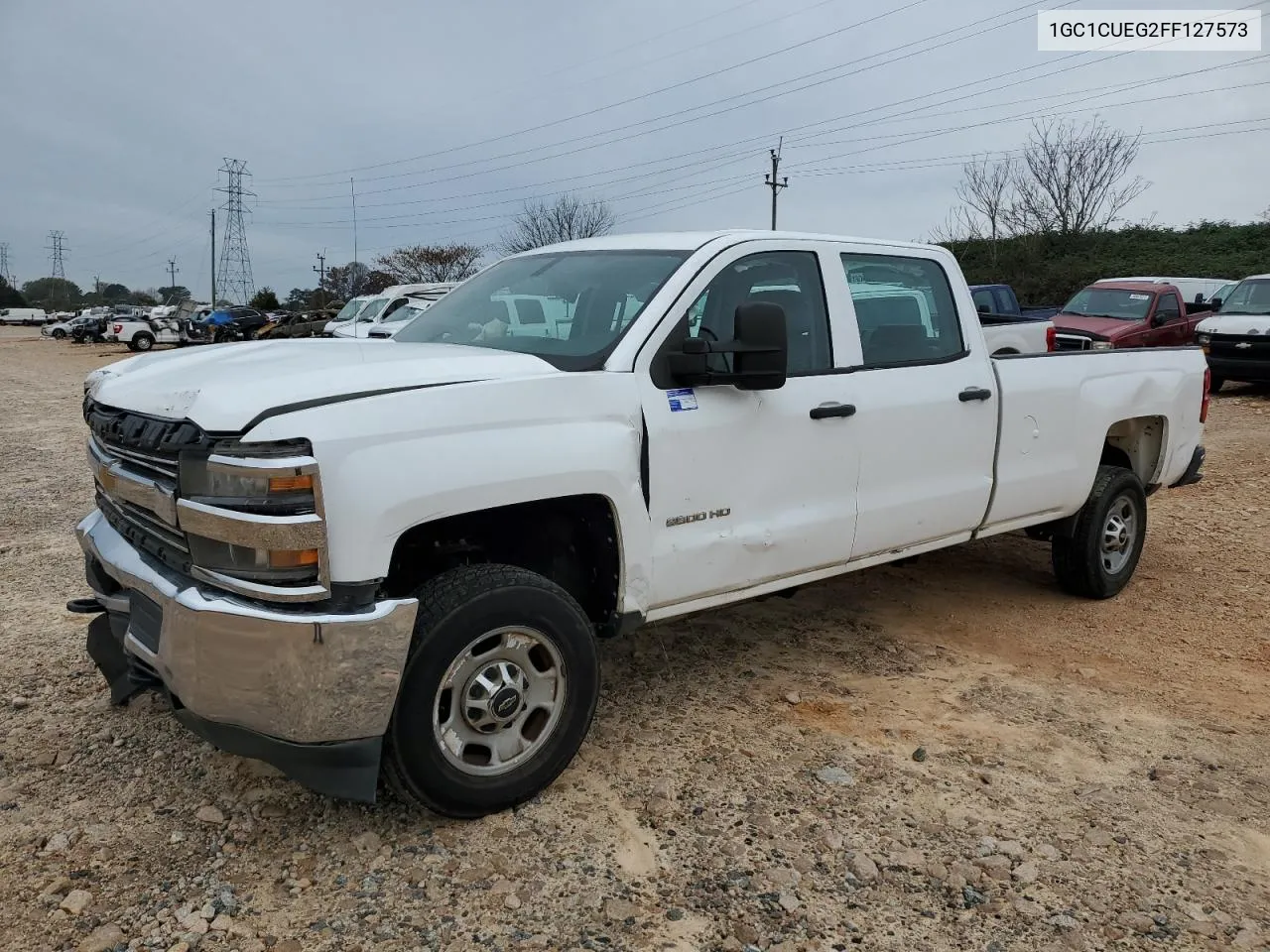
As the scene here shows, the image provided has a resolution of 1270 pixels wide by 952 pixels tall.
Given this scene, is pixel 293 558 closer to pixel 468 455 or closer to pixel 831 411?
pixel 468 455

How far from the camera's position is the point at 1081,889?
280 cm

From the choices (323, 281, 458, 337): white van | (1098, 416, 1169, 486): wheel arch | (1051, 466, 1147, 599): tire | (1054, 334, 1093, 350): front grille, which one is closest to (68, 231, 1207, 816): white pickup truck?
(1051, 466, 1147, 599): tire

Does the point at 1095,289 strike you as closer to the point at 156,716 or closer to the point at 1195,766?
the point at 1195,766

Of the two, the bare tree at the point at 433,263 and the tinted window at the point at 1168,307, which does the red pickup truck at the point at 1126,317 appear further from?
the bare tree at the point at 433,263

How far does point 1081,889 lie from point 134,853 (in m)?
2.77

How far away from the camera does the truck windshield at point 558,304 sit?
352cm

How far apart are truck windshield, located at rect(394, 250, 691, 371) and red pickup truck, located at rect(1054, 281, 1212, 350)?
1193 centimetres

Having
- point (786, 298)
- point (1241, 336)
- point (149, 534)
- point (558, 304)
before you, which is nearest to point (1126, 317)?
point (1241, 336)

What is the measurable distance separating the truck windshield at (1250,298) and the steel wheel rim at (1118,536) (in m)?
11.4

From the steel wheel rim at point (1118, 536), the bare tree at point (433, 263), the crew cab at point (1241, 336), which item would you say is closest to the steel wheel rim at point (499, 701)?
the steel wheel rim at point (1118, 536)

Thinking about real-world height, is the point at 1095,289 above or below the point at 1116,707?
above

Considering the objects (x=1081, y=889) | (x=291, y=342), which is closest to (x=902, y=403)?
(x=1081, y=889)

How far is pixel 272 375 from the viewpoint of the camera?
2857mm

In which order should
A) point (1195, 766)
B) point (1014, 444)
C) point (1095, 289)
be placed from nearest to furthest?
1. point (1195, 766)
2. point (1014, 444)
3. point (1095, 289)
